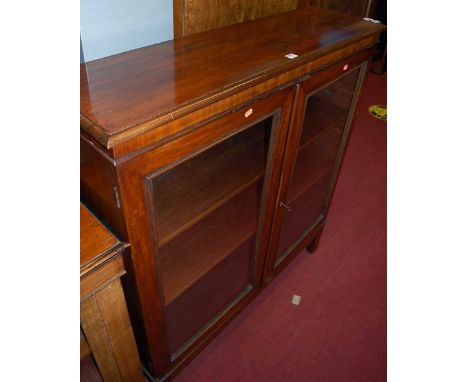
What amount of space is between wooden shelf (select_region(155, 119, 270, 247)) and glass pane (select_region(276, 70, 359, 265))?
17cm

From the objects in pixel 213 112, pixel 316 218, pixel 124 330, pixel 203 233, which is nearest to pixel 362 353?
pixel 316 218

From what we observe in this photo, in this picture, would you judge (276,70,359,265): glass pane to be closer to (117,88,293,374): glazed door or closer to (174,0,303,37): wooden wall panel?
(117,88,293,374): glazed door

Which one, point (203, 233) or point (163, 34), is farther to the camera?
point (203, 233)

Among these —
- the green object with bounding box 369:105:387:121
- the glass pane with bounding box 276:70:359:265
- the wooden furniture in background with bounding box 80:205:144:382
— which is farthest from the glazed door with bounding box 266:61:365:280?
the green object with bounding box 369:105:387:121

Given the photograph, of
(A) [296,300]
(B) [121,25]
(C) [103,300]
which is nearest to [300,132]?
(B) [121,25]

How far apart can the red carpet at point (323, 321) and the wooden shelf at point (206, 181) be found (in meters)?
0.70

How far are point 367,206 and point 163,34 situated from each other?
1549 mm

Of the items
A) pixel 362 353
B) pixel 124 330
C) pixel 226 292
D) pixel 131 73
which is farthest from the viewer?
pixel 362 353

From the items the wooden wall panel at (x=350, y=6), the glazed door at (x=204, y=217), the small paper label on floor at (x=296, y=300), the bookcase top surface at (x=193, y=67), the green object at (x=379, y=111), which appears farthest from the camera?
the green object at (x=379, y=111)

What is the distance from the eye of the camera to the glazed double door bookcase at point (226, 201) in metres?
0.72

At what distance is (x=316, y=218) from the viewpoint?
62.4 inches

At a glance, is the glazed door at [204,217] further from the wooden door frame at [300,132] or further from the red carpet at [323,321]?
the red carpet at [323,321]

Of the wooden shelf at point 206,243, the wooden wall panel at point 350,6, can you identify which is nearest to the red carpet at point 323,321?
the wooden shelf at point 206,243

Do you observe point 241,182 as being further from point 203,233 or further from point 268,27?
point 268,27
